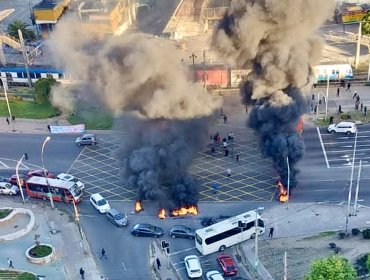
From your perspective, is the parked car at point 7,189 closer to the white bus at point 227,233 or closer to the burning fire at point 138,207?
the burning fire at point 138,207

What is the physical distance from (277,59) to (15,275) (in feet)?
86.6

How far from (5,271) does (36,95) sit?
2801 cm

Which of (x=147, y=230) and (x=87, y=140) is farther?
(x=87, y=140)

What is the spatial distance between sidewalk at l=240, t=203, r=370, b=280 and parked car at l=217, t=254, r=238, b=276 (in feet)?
5.39

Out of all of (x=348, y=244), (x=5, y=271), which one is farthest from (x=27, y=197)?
(x=348, y=244)

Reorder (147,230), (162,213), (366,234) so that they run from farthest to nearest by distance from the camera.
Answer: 1. (162,213)
2. (147,230)
3. (366,234)

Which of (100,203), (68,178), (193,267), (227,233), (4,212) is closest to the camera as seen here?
(193,267)

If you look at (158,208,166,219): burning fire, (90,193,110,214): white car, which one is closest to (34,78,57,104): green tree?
(90,193,110,214): white car

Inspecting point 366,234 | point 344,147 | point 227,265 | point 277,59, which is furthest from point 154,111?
point 366,234

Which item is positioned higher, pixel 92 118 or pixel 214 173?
pixel 92 118

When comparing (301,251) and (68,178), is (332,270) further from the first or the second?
(68,178)

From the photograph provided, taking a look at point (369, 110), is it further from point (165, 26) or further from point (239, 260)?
point (165, 26)

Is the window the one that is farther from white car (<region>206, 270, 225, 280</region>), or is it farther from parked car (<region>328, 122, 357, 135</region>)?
parked car (<region>328, 122, 357, 135</region>)

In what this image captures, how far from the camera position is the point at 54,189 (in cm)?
4909
